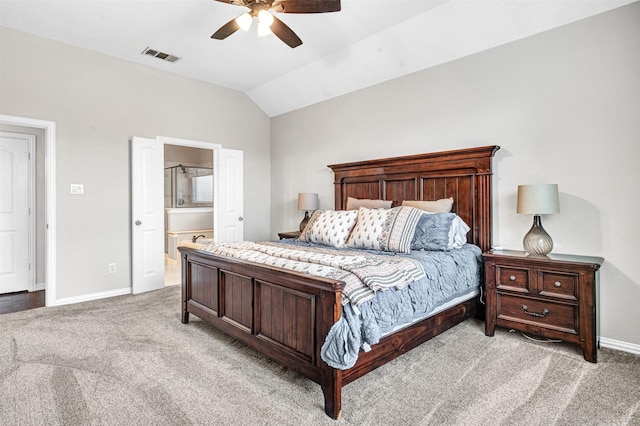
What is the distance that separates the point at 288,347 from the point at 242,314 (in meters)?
0.55

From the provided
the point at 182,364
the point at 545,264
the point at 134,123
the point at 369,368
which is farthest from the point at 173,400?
the point at 134,123

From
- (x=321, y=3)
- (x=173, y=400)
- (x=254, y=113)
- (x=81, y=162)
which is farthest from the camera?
(x=254, y=113)

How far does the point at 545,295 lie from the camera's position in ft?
8.46

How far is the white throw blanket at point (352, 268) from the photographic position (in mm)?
1874

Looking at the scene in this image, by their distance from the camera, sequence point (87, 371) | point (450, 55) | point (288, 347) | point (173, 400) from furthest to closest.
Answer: point (450, 55) < point (87, 371) < point (288, 347) < point (173, 400)

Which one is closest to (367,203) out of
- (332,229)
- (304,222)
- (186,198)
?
(332,229)

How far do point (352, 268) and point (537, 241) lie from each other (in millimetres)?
1746

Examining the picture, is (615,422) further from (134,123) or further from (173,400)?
(134,123)

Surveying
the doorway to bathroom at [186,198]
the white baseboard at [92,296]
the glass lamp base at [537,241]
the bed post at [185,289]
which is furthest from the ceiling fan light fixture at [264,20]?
the doorway to bathroom at [186,198]

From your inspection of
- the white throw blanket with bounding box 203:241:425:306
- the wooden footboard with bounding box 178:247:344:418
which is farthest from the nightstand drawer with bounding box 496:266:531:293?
the wooden footboard with bounding box 178:247:344:418

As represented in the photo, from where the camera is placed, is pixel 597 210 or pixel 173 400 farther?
pixel 597 210

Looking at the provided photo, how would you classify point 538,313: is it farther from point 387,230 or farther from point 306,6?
point 306,6

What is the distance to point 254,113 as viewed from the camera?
5586 mm

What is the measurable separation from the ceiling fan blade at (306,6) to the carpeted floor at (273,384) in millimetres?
2583
